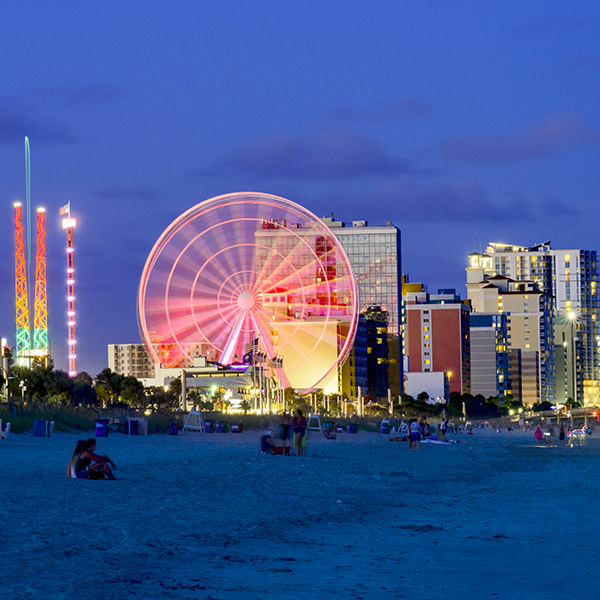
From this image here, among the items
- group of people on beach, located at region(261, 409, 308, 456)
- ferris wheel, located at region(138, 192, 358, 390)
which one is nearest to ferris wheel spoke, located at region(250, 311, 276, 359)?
ferris wheel, located at region(138, 192, 358, 390)

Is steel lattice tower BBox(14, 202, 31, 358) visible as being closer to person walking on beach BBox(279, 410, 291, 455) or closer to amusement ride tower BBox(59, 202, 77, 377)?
amusement ride tower BBox(59, 202, 77, 377)

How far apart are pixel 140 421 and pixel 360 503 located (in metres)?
22.4

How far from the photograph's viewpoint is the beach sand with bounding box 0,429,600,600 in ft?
29.7

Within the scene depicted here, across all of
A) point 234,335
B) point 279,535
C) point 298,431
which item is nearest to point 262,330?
point 234,335

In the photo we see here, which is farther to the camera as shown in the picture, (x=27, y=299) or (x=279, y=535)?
(x=27, y=299)

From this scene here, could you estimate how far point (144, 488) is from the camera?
15703mm

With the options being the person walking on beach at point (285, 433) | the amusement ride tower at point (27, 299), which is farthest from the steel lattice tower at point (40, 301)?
the person walking on beach at point (285, 433)

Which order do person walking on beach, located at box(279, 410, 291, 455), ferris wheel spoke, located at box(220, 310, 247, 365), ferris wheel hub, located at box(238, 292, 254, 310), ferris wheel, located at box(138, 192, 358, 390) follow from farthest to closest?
ferris wheel spoke, located at box(220, 310, 247, 365)
ferris wheel hub, located at box(238, 292, 254, 310)
ferris wheel, located at box(138, 192, 358, 390)
person walking on beach, located at box(279, 410, 291, 455)

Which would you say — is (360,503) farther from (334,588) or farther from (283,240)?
(283,240)

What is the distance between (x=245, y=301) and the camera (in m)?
60.1

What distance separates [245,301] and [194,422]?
13619 mm

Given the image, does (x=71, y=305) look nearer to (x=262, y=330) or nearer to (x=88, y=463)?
(x=262, y=330)

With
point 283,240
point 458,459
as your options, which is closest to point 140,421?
point 458,459

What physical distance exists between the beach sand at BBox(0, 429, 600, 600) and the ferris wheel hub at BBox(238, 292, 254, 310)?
38.5 metres
